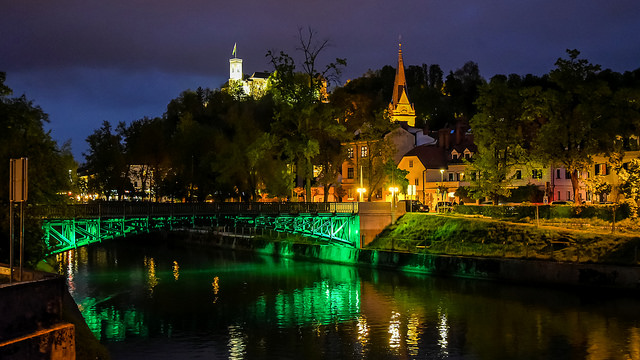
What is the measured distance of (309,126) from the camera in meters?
77.3

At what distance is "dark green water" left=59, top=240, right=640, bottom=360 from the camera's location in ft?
117

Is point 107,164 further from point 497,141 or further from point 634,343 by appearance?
point 634,343

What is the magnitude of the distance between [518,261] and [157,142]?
213 ft

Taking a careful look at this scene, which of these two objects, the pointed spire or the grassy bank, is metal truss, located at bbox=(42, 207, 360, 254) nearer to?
the grassy bank

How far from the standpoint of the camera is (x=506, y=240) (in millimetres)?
61375

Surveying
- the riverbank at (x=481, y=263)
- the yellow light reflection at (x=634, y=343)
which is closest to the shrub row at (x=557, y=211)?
the riverbank at (x=481, y=263)

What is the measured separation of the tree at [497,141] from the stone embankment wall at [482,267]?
14.2m

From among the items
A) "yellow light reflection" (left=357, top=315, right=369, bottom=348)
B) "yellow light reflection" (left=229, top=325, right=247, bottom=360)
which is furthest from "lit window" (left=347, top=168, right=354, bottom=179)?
"yellow light reflection" (left=229, top=325, right=247, bottom=360)

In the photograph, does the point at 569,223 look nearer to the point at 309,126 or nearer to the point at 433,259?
the point at 433,259

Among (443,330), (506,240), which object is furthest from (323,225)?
(443,330)

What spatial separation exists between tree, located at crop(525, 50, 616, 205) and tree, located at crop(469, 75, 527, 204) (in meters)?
3.46

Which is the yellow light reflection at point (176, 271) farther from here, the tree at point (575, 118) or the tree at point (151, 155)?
the tree at point (575, 118)

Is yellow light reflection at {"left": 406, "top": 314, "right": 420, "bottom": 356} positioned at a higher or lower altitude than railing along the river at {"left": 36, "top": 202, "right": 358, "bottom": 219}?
lower

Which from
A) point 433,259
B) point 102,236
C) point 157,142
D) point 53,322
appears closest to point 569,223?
point 433,259
